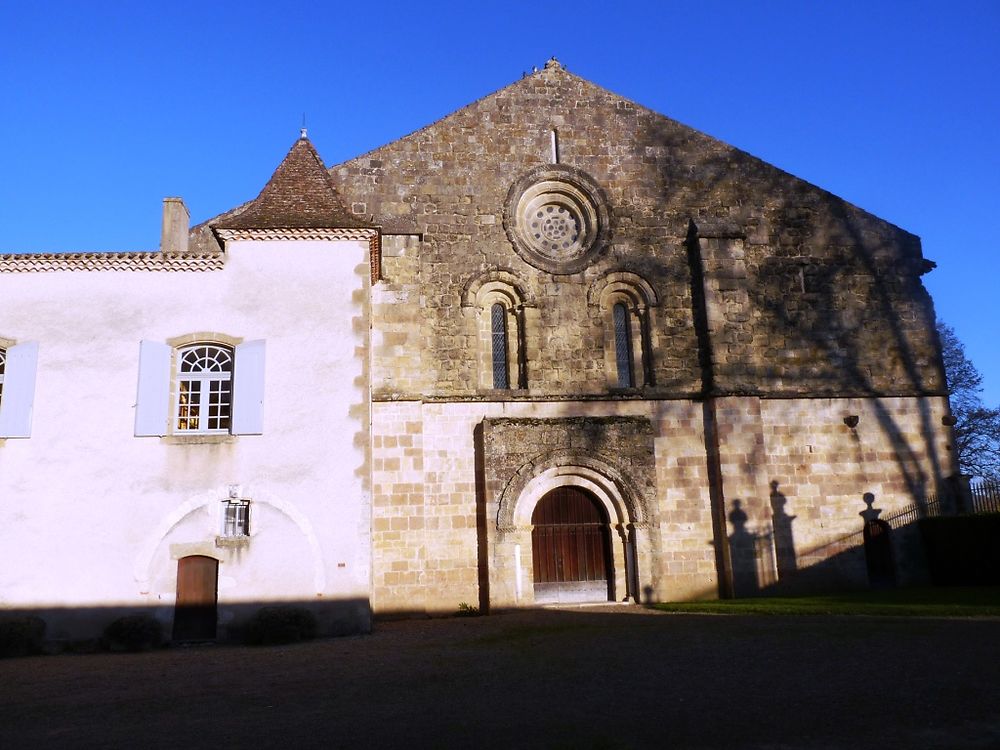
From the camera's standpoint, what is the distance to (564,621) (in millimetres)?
12445

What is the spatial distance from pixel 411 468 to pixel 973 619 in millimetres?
9182

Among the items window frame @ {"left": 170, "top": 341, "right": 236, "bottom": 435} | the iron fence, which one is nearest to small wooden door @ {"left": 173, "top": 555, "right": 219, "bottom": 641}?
window frame @ {"left": 170, "top": 341, "right": 236, "bottom": 435}

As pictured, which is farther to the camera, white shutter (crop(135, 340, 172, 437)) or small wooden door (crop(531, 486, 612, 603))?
small wooden door (crop(531, 486, 612, 603))

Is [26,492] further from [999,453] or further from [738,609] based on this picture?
[999,453]

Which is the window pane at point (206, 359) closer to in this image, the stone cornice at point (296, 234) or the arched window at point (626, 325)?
the stone cornice at point (296, 234)

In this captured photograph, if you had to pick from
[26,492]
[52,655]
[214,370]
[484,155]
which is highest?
[484,155]

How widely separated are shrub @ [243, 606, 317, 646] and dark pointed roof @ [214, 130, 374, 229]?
6217 mm

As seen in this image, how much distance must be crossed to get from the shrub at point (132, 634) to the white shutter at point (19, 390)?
332 cm

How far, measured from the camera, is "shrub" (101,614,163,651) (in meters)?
11.3

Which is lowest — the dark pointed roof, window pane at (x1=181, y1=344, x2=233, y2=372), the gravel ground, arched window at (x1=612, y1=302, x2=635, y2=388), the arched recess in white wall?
the gravel ground

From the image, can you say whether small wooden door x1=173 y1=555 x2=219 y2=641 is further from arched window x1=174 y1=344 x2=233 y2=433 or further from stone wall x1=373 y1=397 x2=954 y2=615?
stone wall x1=373 y1=397 x2=954 y2=615

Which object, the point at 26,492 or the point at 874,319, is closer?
the point at 26,492

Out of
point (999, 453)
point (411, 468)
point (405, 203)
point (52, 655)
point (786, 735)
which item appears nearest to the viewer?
point (786, 735)

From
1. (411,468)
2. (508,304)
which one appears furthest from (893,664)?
(508,304)
